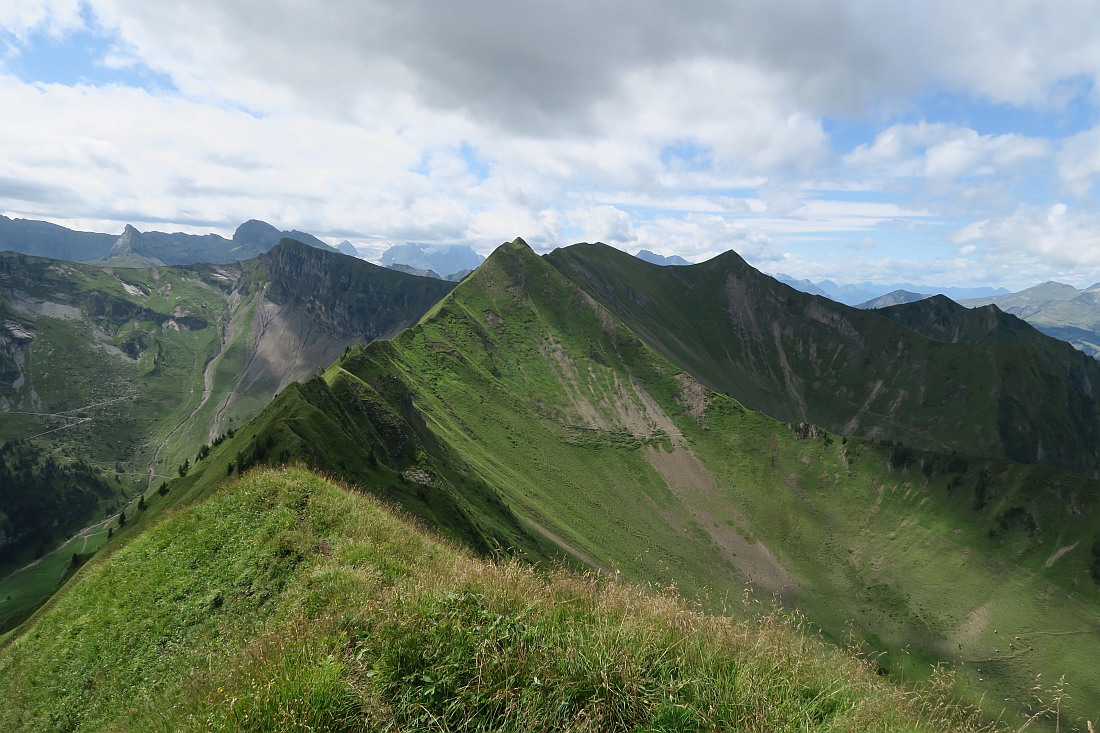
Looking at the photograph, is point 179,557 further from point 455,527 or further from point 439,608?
point 455,527

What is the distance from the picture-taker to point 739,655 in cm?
792

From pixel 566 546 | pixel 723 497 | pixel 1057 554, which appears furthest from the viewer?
pixel 723 497

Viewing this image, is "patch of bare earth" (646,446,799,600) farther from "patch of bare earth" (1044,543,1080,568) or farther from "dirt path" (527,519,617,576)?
"patch of bare earth" (1044,543,1080,568)

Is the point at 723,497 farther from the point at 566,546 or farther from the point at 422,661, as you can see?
the point at 422,661

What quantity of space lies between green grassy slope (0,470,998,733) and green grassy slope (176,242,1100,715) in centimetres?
3949

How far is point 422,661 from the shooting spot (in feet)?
25.1

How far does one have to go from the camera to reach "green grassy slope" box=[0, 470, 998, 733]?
6.84 meters

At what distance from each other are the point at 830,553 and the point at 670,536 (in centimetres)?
4301

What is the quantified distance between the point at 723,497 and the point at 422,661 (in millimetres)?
150543

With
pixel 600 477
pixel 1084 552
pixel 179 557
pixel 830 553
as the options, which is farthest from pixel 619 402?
pixel 179 557

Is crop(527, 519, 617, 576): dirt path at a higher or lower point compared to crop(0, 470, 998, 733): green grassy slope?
lower

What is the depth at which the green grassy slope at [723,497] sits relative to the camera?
86562mm

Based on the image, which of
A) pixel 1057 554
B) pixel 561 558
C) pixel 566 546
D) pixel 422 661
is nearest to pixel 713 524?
pixel 566 546

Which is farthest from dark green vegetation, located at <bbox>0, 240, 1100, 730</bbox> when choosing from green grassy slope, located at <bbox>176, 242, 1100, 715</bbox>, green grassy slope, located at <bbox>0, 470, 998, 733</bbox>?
green grassy slope, located at <bbox>176, 242, 1100, 715</bbox>
